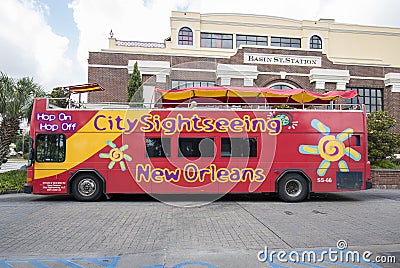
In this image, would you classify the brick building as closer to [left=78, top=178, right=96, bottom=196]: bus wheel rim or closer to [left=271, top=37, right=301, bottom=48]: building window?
[left=271, top=37, right=301, bottom=48]: building window

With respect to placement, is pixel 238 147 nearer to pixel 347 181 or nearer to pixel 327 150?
pixel 327 150

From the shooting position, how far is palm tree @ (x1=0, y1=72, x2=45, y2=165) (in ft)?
44.3

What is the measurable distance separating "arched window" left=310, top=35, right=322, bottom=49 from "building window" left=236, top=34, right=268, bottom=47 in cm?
505

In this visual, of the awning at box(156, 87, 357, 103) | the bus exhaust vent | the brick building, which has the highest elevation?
the brick building

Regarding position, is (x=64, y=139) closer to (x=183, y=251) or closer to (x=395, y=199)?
(x=183, y=251)

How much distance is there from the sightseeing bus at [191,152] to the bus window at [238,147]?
3cm

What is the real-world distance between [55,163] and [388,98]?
24602 millimetres

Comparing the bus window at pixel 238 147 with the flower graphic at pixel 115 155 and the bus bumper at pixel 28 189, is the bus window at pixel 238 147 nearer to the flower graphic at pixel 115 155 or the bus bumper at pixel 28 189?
the flower graphic at pixel 115 155

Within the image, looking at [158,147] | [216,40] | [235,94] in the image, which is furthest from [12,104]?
[216,40]

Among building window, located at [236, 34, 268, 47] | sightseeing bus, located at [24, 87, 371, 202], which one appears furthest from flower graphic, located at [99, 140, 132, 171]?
building window, located at [236, 34, 268, 47]

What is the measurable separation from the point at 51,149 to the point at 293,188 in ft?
26.6

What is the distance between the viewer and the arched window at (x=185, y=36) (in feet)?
103

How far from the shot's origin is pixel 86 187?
10578 millimetres

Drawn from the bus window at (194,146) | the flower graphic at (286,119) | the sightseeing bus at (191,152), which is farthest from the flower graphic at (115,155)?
the flower graphic at (286,119)
